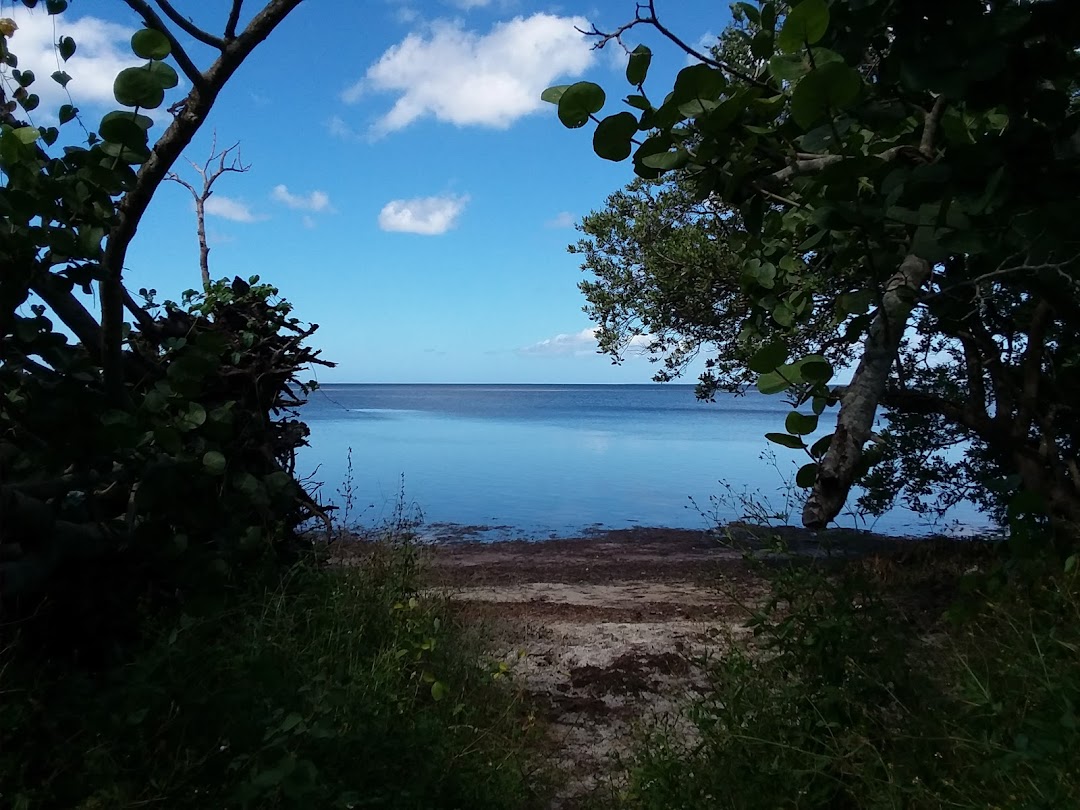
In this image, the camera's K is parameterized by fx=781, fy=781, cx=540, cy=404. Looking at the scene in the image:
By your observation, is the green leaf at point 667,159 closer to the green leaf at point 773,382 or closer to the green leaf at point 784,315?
the green leaf at point 773,382

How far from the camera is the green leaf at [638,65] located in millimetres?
1515

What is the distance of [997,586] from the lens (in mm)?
3578

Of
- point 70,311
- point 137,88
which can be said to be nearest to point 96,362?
point 70,311

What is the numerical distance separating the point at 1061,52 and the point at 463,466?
25.1m

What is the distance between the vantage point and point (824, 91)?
4.21ft

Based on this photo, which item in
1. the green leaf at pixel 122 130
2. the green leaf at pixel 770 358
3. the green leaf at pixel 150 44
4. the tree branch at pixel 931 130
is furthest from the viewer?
the green leaf at pixel 122 130

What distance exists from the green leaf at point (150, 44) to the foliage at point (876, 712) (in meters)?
2.94

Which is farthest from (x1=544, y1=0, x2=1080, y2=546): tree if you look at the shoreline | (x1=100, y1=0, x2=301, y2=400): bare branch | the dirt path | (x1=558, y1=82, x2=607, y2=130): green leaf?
the dirt path

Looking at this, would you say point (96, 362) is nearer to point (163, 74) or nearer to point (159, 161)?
point (159, 161)

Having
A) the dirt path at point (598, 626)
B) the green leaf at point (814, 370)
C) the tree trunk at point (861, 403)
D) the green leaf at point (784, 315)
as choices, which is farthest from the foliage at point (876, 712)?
the green leaf at point (814, 370)

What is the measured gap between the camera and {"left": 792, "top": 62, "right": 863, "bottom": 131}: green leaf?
1.25 m

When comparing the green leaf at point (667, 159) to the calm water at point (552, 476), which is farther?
the calm water at point (552, 476)

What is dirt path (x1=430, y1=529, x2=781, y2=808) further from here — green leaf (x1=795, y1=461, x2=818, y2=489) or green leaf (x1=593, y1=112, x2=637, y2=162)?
green leaf (x1=593, y1=112, x2=637, y2=162)

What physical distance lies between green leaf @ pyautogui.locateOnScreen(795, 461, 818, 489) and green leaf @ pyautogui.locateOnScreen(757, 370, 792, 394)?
0.82 feet
